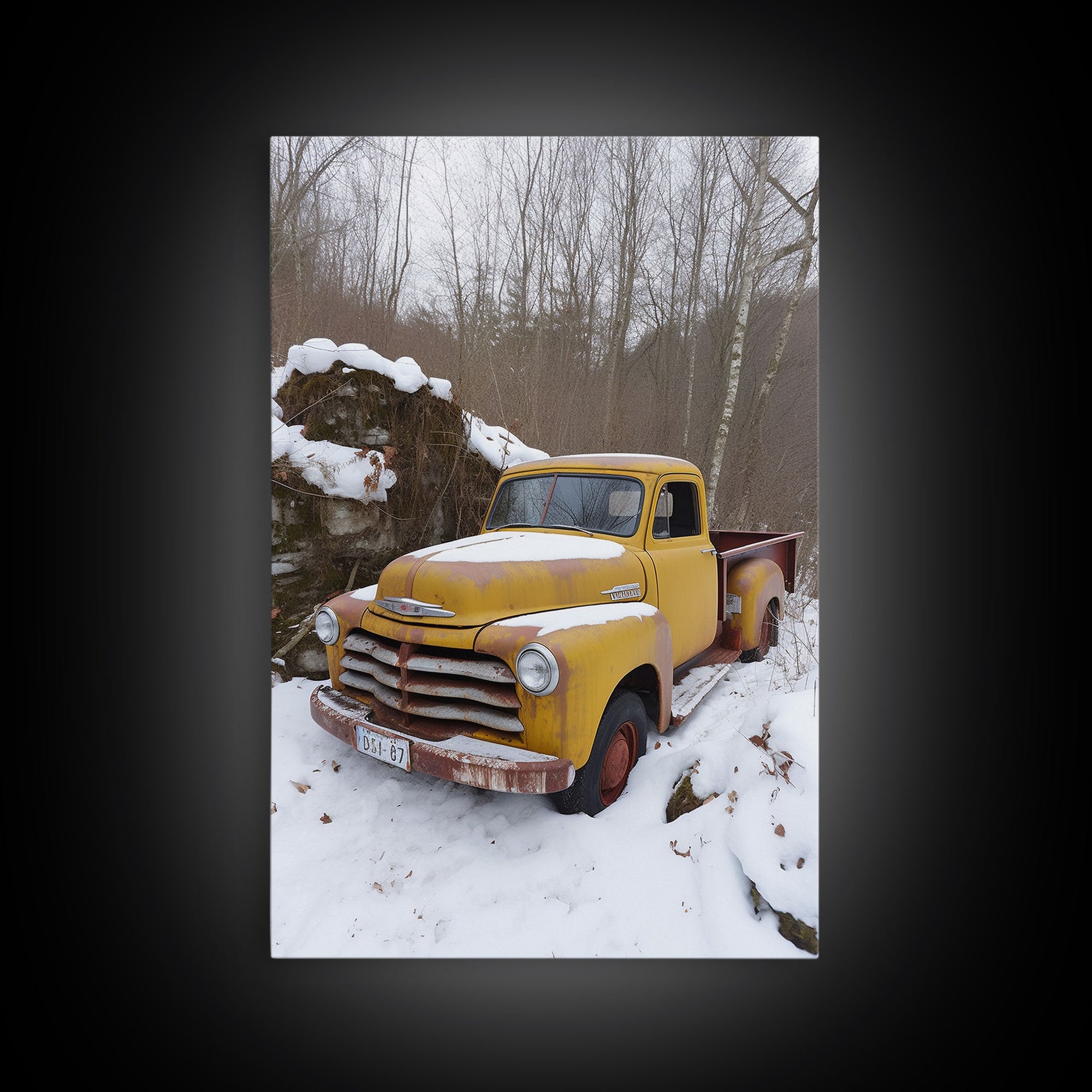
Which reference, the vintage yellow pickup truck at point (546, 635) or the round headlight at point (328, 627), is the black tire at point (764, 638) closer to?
the vintage yellow pickup truck at point (546, 635)

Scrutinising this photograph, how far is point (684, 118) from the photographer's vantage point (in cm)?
176

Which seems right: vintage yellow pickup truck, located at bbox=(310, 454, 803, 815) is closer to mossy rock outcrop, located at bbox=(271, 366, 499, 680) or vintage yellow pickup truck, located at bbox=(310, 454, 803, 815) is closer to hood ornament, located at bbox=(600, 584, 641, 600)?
hood ornament, located at bbox=(600, 584, 641, 600)

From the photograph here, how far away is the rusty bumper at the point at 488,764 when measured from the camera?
1746mm

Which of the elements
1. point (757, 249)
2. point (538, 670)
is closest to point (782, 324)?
point (757, 249)

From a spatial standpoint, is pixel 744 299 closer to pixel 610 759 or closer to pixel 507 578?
pixel 507 578

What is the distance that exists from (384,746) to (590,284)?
2158 mm

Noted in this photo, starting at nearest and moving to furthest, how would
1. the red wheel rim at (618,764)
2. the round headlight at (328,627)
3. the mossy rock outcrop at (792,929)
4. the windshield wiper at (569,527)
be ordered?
the mossy rock outcrop at (792,929), the red wheel rim at (618,764), the round headlight at (328,627), the windshield wiper at (569,527)

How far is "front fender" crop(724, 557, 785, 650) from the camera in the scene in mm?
3426

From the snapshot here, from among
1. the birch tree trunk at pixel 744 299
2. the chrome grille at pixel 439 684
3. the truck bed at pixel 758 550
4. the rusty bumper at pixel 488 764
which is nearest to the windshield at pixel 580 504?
the birch tree trunk at pixel 744 299
